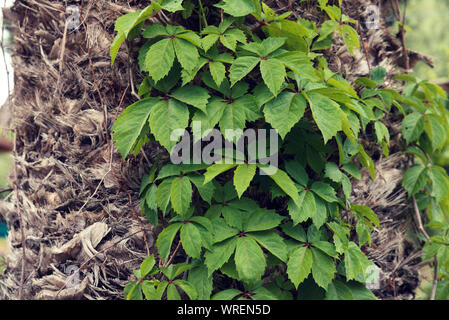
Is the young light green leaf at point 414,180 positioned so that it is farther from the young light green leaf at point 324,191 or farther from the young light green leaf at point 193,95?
the young light green leaf at point 193,95

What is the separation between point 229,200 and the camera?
3.76 feet

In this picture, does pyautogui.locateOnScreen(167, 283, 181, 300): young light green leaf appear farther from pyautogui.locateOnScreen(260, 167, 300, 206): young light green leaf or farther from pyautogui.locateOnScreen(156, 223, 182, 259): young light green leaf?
pyautogui.locateOnScreen(260, 167, 300, 206): young light green leaf

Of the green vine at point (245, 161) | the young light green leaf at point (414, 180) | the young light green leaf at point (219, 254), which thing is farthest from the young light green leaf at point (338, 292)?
the young light green leaf at point (414, 180)

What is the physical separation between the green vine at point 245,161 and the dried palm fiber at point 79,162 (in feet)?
0.28

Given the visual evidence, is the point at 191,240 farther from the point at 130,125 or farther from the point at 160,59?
the point at 160,59

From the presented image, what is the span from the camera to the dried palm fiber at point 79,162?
120 cm

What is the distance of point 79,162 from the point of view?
1.25 m

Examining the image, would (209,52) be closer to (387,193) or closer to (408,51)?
(387,193)

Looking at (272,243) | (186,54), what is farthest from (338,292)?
(186,54)

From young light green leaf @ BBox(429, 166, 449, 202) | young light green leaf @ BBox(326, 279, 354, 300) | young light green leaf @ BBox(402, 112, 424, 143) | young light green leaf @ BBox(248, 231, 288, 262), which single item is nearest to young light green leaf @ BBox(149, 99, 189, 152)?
young light green leaf @ BBox(248, 231, 288, 262)

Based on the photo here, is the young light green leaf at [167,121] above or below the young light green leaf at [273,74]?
below

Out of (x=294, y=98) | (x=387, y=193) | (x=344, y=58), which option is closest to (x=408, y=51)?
(x=344, y=58)

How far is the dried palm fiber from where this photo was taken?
120 cm

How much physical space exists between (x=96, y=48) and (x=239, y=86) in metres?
0.52
